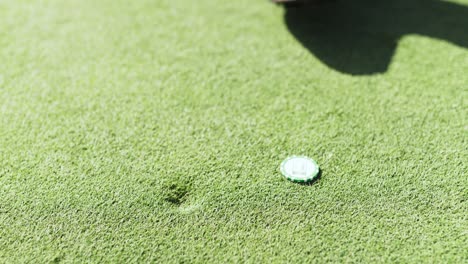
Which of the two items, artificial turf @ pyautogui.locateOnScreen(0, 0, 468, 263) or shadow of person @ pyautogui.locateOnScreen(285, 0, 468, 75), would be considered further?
shadow of person @ pyautogui.locateOnScreen(285, 0, 468, 75)

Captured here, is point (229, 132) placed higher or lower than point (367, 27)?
lower

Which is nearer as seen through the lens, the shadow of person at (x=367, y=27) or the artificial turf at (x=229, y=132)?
the artificial turf at (x=229, y=132)

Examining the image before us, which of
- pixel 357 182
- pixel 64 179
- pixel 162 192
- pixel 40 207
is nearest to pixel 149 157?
pixel 162 192

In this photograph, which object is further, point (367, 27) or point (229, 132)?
point (367, 27)

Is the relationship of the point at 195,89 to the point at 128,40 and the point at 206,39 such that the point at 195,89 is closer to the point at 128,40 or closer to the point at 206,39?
the point at 206,39
